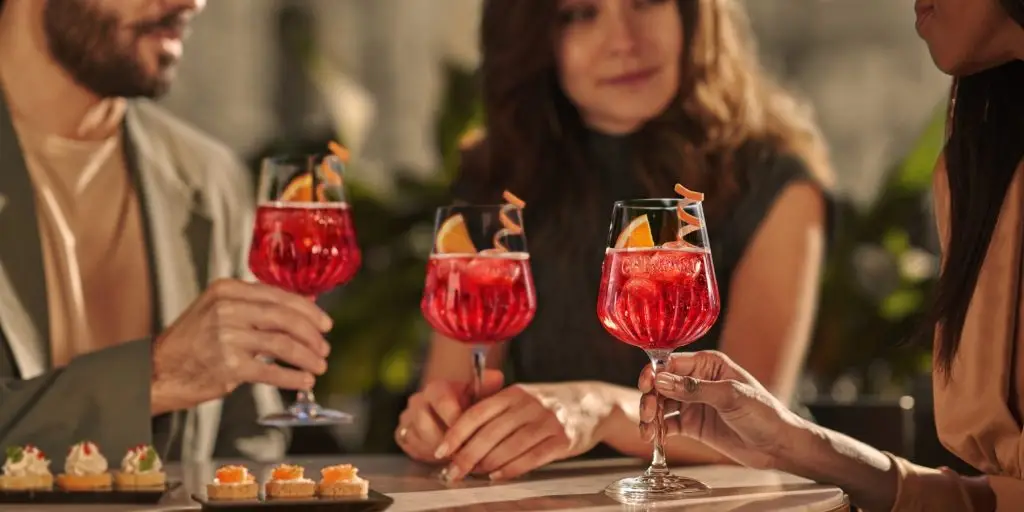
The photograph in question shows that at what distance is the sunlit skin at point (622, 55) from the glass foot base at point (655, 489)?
145 cm

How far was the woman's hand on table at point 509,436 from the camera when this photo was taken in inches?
84.2

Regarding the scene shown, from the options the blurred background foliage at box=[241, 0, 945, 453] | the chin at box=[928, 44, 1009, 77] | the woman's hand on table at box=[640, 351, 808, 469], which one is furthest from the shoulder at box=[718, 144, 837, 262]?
the blurred background foliage at box=[241, 0, 945, 453]

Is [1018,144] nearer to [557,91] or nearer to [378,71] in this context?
[557,91]

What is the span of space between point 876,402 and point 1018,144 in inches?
29.4

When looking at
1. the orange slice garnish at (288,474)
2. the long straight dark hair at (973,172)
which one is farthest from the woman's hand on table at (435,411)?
the long straight dark hair at (973,172)

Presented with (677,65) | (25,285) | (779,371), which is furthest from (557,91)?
(25,285)

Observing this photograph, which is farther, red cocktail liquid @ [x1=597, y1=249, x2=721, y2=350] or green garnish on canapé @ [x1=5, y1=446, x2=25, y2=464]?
green garnish on canapé @ [x1=5, y1=446, x2=25, y2=464]

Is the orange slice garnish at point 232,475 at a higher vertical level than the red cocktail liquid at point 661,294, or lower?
lower

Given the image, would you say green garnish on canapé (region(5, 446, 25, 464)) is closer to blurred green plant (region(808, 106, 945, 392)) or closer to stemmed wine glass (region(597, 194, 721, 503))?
stemmed wine glass (region(597, 194, 721, 503))

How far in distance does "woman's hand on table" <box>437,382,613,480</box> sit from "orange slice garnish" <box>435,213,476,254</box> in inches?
9.6

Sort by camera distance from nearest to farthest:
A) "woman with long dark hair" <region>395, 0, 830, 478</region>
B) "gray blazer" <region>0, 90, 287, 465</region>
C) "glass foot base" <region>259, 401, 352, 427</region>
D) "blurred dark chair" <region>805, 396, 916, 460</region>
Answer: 1. "glass foot base" <region>259, 401, 352, 427</region>
2. "blurred dark chair" <region>805, 396, 916, 460</region>
3. "woman with long dark hair" <region>395, 0, 830, 478</region>
4. "gray blazer" <region>0, 90, 287, 465</region>

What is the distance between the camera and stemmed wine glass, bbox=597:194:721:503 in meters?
1.87

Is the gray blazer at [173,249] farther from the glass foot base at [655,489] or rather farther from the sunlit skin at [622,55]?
the glass foot base at [655,489]

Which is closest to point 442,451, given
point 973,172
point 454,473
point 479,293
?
point 454,473
